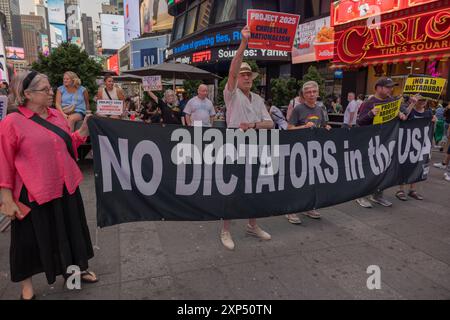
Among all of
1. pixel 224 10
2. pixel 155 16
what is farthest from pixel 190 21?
pixel 155 16

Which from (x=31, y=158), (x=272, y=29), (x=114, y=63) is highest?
(x=114, y=63)

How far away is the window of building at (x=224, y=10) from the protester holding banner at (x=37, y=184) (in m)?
21.2

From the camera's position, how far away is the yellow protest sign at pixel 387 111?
5.08 metres

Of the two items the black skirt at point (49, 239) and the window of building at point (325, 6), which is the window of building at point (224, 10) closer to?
the window of building at point (325, 6)

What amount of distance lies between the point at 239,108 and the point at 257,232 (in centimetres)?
159

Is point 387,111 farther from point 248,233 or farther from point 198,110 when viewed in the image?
point 198,110

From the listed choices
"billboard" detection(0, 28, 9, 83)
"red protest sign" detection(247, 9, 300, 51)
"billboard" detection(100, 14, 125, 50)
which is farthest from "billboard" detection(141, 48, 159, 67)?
"billboard" detection(100, 14, 125, 50)

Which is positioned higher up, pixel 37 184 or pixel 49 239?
pixel 37 184

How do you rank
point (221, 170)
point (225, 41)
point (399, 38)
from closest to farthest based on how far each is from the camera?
point (221, 170), point (399, 38), point (225, 41)

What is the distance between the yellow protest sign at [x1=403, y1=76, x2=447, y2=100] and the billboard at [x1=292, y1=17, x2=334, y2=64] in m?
12.7

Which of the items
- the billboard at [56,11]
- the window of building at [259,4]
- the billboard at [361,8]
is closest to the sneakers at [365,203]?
the billboard at [361,8]

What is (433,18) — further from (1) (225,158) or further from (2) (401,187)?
(1) (225,158)

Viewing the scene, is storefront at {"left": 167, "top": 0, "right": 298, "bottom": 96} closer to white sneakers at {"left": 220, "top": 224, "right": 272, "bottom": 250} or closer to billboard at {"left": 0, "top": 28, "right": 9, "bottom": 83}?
billboard at {"left": 0, "top": 28, "right": 9, "bottom": 83}

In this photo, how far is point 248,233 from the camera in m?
4.28
